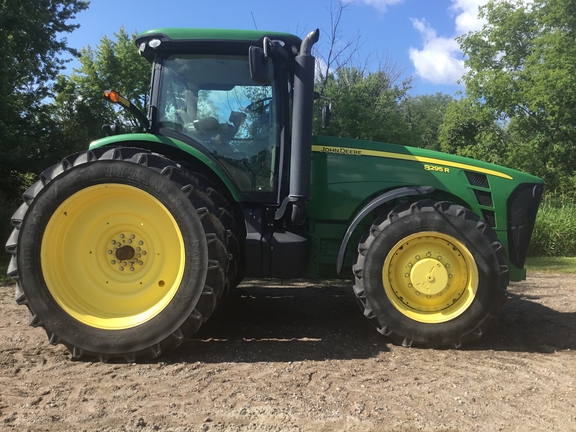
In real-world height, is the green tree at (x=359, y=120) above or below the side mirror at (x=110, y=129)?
above

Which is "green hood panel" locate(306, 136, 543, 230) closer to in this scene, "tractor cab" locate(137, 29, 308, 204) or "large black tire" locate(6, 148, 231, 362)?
"tractor cab" locate(137, 29, 308, 204)

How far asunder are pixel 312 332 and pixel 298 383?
3.40 feet

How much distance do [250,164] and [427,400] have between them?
214 centimetres

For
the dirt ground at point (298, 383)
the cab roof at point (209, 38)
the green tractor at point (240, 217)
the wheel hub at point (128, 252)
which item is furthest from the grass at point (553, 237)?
the wheel hub at point (128, 252)

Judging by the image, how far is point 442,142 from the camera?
17.2 meters

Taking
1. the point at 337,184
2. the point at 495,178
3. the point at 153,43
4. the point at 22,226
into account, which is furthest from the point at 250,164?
the point at 495,178

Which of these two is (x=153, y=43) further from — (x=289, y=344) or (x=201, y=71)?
(x=289, y=344)

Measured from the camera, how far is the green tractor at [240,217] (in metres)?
3.00

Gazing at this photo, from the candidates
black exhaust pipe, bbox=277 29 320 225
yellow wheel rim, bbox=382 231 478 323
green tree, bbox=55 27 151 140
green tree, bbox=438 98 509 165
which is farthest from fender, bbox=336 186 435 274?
green tree, bbox=438 98 509 165

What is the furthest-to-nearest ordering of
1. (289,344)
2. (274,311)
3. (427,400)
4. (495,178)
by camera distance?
(274,311), (495,178), (289,344), (427,400)

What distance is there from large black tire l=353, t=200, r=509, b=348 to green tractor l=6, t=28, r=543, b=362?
11mm

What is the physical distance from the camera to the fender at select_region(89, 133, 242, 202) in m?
3.38

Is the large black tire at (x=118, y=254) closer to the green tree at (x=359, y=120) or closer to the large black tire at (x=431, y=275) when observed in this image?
the large black tire at (x=431, y=275)

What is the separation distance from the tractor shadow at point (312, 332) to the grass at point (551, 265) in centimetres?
372
